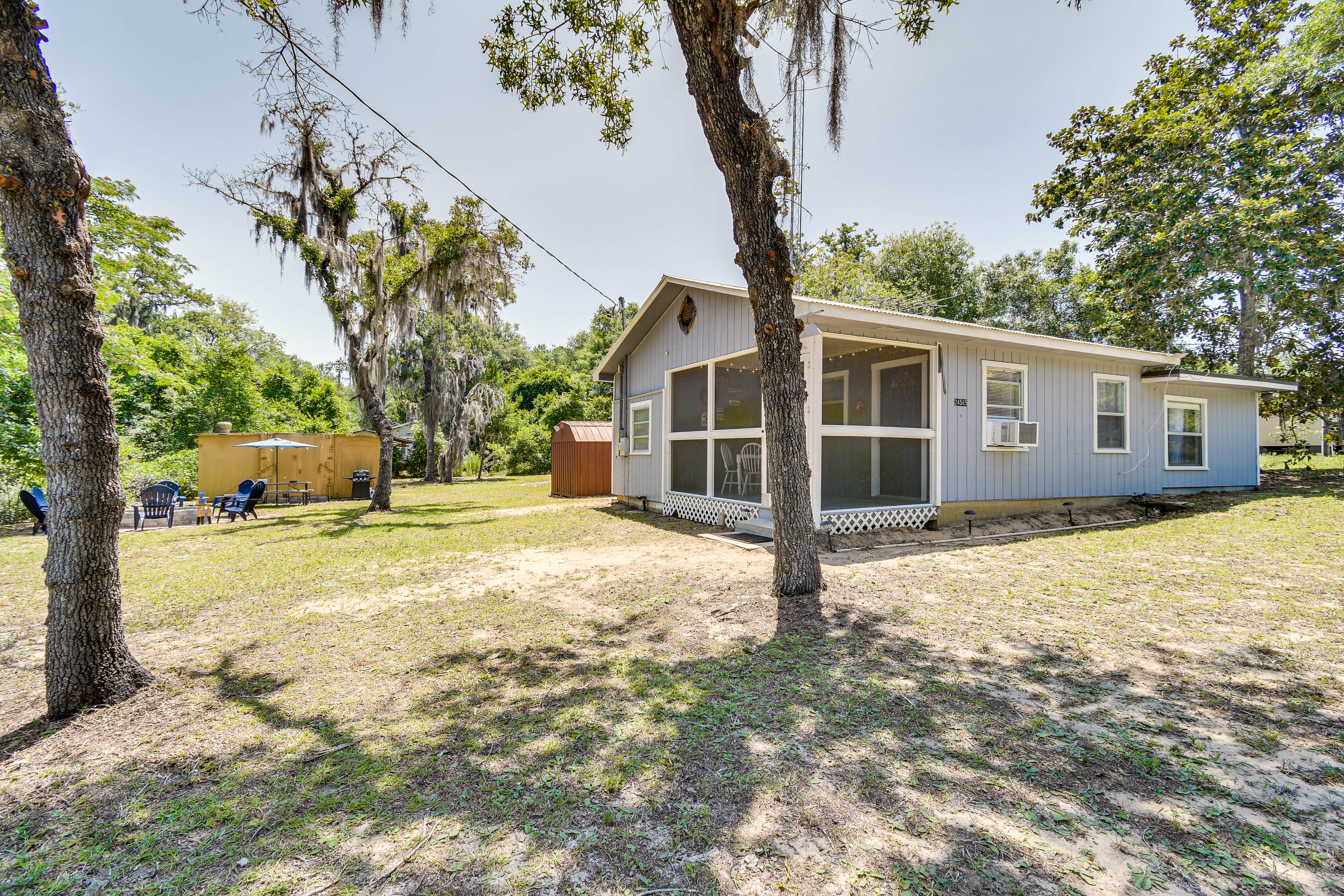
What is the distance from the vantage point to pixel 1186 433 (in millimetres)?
11219

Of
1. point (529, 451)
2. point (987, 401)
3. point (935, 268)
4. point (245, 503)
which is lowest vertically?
point (245, 503)

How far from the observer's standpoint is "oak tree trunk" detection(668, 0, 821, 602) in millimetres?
4340

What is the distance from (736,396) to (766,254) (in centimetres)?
550

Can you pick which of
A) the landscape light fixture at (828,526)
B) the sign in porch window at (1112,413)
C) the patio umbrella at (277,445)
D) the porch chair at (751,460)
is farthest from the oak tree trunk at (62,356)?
the sign in porch window at (1112,413)

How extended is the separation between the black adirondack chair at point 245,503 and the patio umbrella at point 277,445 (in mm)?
2059

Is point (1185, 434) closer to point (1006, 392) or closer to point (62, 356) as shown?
point (1006, 392)

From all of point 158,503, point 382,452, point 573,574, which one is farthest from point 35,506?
point 573,574

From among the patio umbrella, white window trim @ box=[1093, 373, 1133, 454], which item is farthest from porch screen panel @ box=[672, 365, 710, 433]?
the patio umbrella

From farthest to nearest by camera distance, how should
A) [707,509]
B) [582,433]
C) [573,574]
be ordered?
1. [582,433]
2. [707,509]
3. [573,574]

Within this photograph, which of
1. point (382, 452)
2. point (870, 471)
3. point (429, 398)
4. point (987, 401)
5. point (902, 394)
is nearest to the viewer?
point (987, 401)

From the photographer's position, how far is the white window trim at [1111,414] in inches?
385

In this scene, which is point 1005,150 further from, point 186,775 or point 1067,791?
point 186,775

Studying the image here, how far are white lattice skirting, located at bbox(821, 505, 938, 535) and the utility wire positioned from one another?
280 inches

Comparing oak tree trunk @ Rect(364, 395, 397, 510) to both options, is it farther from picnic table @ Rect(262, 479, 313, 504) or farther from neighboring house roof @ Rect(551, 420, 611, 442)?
neighboring house roof @ Rect(551, 420, 611, 442)
